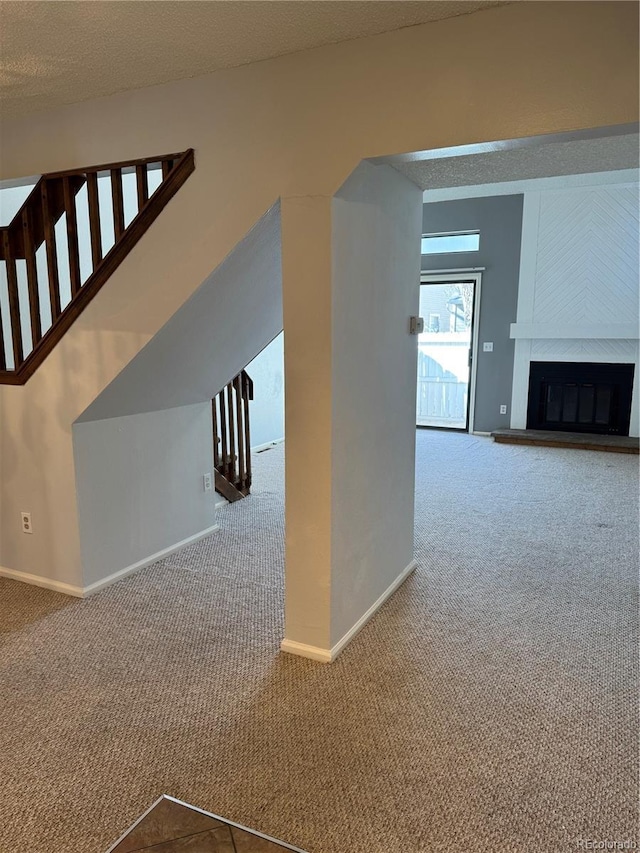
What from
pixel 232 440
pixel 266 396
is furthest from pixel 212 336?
pixel 266 396

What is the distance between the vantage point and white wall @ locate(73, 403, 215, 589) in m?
2.88

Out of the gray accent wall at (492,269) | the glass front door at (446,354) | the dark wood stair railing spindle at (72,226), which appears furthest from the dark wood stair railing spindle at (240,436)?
the gray accent wall at (492,269)

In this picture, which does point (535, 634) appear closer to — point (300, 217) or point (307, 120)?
point (300, 217)

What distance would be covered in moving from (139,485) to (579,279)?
5484mm

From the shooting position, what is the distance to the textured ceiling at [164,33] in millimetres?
1729

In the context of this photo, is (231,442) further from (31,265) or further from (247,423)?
(31,265)

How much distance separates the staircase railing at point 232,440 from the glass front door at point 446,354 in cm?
329

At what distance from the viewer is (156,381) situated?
2.91 meters

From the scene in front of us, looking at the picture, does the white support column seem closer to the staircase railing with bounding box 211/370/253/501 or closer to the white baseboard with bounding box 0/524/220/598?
the white baseboard with bounding box 0/524/220/598

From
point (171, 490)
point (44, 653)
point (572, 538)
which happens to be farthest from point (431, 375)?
point (44, 653)

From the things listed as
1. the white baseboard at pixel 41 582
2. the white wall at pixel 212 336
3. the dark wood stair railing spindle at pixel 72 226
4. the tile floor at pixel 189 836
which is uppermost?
the dark wood stair railing spindle at pixel 72 226

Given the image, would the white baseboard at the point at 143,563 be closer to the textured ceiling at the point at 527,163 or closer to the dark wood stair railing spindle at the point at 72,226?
the dark wood stair railing spindle at the point at 72,226

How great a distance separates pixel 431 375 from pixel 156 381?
5235 millimetres

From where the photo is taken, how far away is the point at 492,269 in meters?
6.85
